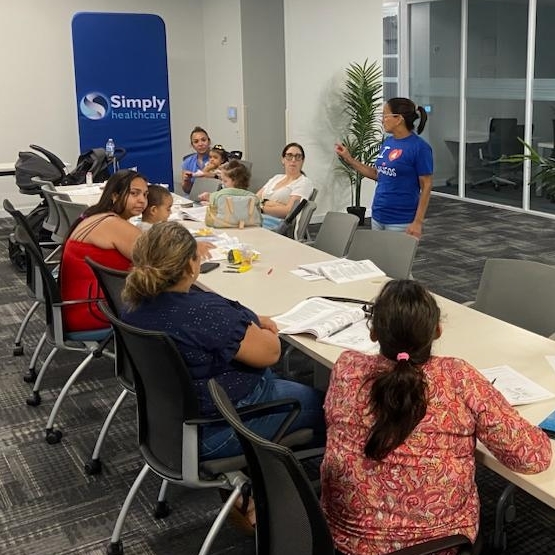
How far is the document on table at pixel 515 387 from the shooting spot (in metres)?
2.08

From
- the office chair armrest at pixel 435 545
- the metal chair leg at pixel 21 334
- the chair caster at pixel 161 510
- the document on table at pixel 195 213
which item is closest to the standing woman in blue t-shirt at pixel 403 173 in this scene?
the document on table at pixel 195 213

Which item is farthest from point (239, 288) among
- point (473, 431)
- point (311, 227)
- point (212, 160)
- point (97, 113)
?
point (97, 113)

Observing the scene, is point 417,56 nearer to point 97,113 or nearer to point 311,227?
point 311,227

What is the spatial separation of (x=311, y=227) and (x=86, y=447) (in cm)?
532

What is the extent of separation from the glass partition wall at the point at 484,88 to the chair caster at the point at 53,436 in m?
6.25

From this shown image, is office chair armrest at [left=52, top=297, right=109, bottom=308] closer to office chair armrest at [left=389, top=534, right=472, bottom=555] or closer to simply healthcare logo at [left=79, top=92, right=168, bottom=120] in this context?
office chair armrest at [left=389, top=534, right=472, bottom=555]

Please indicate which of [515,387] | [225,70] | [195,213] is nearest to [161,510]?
[515,387]

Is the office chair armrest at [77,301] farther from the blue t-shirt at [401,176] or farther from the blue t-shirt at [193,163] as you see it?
the blue t-shirt at [193,163]

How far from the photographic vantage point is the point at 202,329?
7.32ft

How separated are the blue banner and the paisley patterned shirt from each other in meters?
7.49

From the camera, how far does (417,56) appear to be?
10602 mm

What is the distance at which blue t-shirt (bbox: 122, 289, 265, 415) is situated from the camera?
87.9 inches

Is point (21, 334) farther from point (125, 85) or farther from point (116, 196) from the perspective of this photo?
point (125, 85)

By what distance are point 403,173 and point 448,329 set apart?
2.02 m
